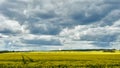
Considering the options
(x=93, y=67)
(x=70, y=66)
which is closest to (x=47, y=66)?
(x=70, y=66)

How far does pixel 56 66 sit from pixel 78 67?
12.7 feet

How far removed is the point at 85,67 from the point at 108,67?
3.78m

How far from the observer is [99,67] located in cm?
4450

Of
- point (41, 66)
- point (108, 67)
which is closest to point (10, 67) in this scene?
point (41, 66)

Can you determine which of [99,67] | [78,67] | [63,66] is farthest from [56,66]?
[99,67]

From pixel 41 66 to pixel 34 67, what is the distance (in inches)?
48.4

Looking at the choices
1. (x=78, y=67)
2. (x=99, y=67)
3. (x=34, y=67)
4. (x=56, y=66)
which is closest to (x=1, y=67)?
(x=34, y=67)

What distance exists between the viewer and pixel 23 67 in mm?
43031

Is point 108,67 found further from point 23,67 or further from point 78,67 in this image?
point 23,67

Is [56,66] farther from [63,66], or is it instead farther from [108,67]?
[108,67]

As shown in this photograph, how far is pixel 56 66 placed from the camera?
44.2m

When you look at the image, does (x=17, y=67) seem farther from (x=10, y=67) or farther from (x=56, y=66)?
(x=56, y=66)

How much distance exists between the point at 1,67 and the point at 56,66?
933 cm

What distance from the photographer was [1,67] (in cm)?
4459
